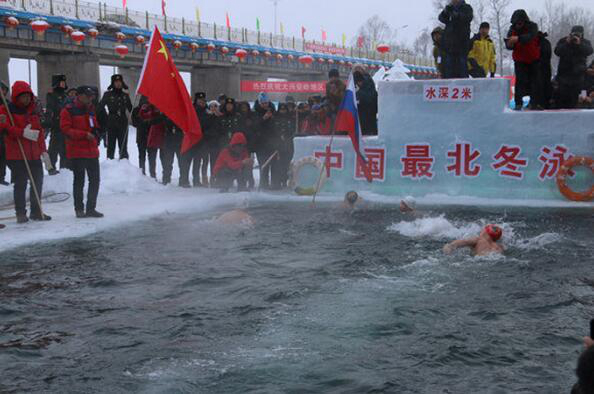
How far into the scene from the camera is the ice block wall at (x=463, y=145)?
12.2 meters

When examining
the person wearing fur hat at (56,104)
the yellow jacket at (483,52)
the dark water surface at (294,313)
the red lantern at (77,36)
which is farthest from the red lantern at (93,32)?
the dark water surface at (294,313)

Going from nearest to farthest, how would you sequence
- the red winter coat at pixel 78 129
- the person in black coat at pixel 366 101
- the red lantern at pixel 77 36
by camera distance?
the red winter coat at pixel 78 129 < the person in black coat at pixel 366 101 < the red lantern at pixel 77 36

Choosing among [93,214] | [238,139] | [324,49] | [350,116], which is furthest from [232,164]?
[324,49]

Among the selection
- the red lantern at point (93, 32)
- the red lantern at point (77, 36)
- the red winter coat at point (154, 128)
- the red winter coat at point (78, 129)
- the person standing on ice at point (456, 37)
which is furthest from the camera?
the red lantern at point (93, 32)

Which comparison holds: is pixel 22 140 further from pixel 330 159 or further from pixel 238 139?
pixel 330 159

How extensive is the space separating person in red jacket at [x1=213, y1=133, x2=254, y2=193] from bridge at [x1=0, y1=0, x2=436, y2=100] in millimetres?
17651

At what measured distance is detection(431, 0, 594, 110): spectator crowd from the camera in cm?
1210

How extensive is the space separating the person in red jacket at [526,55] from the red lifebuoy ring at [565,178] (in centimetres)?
135

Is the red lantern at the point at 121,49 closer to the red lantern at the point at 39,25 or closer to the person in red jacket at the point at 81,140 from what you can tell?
the red lantern at the point at 39,25

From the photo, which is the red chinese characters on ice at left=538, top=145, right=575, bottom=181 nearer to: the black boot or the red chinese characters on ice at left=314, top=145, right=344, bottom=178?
the red chinese characters on ice at left=314, top=145, right=344, bottom=178

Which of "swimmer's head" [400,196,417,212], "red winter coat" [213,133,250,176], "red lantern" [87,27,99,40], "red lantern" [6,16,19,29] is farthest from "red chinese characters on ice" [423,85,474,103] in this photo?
"red lantern" [87,27,99,40]

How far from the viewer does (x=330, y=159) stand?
548 inches

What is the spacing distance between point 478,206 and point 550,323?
21.1 feet

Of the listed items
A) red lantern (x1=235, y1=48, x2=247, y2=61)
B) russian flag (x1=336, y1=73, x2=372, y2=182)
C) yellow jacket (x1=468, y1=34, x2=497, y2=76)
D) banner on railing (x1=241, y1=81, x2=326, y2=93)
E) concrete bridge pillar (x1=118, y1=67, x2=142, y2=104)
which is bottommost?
russian flag (x1=336, y1=73, x2=372, y2=182)
